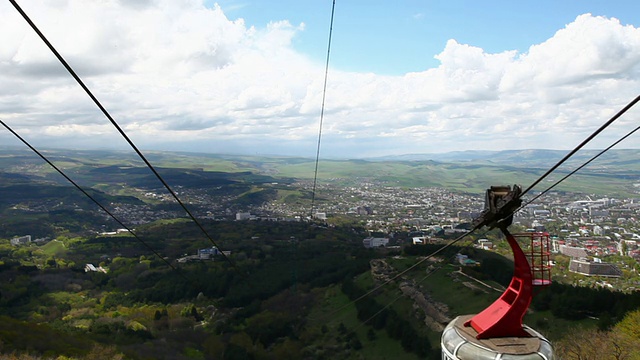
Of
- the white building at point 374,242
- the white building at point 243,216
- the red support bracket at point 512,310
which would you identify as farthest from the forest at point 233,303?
the white building at point 243,216

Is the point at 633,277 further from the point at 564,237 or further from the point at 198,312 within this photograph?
the point at 198,312

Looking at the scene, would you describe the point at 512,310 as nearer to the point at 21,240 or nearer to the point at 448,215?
the point at 21,240

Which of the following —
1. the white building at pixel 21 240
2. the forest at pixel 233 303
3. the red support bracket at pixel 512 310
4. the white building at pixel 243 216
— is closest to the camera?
the red support bracket at pixel 512 310

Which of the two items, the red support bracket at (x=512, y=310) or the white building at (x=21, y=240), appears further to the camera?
the white building at (x=21, y=240)

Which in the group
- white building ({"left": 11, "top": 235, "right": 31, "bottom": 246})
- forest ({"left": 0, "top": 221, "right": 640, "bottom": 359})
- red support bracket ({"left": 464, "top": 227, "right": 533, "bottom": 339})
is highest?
red support bracket ({"left": 464, "top": 227, "right": 533, "bottom": 339})

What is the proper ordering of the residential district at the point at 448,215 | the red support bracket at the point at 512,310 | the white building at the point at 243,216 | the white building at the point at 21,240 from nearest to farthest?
1. the red support bracket at the point at 512,310
2. the residential district at the point at 448,215
3. the white building at the point at 21,240
4. the white building at the point at 243,216

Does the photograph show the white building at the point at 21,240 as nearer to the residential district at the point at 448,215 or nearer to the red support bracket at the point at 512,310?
the residential district at the point at 448,215

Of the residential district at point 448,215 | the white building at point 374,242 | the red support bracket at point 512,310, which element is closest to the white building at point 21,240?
the residential district at point 448,215

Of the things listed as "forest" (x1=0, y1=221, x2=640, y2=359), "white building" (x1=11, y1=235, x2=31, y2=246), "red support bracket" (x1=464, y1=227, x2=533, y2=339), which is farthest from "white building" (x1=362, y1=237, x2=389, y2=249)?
"red support bracket" (x1=464, y1=227, x2=533, y2=339)

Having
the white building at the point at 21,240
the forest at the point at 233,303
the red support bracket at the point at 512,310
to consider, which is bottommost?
the white building at the point at 21,240

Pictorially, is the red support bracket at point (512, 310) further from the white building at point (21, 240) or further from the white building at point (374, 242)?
the white building at point (21, 240)

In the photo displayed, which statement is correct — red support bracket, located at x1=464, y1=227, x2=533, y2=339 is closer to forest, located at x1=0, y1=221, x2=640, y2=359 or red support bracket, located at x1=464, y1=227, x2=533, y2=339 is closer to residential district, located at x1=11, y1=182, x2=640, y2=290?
forest, located at x1=0, y1=221, x2=640, y2=359

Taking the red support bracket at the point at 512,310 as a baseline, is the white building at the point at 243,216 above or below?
below

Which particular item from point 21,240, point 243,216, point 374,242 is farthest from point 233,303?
point 243,216
